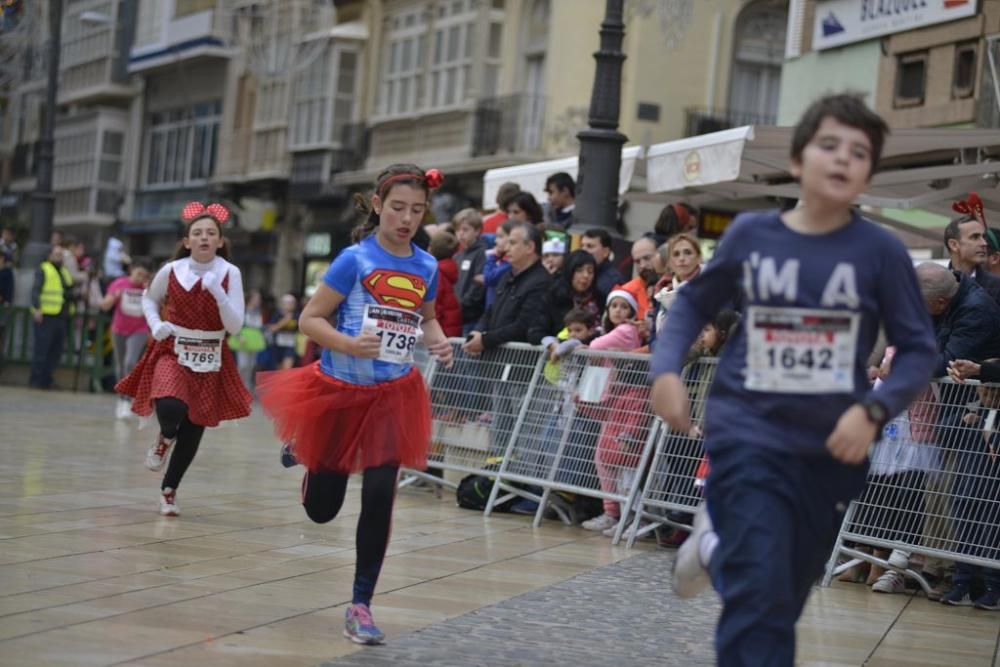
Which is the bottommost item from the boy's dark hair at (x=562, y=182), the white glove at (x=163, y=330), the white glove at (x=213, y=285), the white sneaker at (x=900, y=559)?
the white sneaker at (x=900, y=559)

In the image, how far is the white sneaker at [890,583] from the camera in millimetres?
10359

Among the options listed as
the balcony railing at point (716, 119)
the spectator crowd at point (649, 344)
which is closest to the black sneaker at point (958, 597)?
the spectator crowd at point (649, 344)

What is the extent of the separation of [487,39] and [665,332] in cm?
3440

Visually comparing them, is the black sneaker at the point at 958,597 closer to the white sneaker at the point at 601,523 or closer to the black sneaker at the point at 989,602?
the black sneaker at the point at 989,602

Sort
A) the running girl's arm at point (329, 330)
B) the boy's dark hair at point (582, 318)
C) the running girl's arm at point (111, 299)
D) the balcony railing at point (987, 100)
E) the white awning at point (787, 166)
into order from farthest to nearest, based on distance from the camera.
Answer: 1. the running girl's arm at point (111, 299)
2. the balcony railing at point (987, 100)
3. the white awning at point (787, 166)
4. the boy's dark hair at point (582, 318)
5. the running girl's arm at point (329, 330)

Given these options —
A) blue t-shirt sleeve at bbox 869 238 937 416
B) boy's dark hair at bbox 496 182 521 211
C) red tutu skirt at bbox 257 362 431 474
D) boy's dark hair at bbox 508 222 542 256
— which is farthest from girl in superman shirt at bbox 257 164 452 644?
boy's dark hair at bbox 496 182 521 211

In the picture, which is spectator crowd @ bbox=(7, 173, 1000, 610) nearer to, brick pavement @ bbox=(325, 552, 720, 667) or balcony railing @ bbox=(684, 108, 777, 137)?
brick pavement @ bbox=(325, 552, 720, 667)

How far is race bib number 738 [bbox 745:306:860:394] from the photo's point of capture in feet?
17.0

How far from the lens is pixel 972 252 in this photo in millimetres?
10445

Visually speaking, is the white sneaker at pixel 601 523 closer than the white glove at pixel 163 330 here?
No

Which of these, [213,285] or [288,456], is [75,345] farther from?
[288,456]

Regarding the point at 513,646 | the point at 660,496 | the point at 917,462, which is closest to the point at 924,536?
the point at 917,462

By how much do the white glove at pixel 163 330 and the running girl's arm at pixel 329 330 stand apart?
373 cm

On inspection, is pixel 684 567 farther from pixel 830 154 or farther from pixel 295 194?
pixel 295 194
